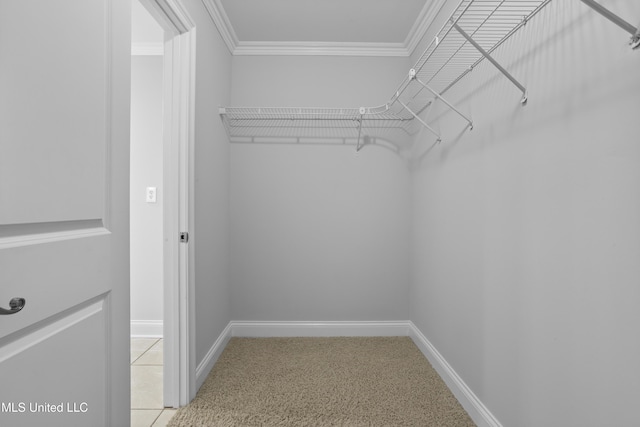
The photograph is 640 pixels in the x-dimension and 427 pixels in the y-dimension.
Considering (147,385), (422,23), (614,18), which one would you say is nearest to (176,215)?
(147,385)

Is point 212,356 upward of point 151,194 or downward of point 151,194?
downward

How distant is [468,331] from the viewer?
1556mm

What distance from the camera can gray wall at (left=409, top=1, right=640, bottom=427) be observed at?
2.61ft

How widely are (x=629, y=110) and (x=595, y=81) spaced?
14 cm

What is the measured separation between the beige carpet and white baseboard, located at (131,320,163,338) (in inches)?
27.0

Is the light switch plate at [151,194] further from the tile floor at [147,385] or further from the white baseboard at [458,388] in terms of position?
the white baseboard at [458,388]

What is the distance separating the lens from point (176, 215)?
1601 mm

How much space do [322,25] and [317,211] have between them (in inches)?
54.0

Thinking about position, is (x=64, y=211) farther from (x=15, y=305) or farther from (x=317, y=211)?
(x=317, y=211)

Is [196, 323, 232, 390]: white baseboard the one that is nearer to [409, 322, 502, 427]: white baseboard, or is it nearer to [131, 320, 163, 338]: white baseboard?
[131, 320, 163, 338]: white baseboard

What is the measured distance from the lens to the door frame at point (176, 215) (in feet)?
5.22

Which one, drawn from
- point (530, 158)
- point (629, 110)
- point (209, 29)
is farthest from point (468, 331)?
point (209, 29)

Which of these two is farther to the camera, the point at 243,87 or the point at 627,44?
the point at 243,87

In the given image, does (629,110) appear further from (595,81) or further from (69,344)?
(69,344)
